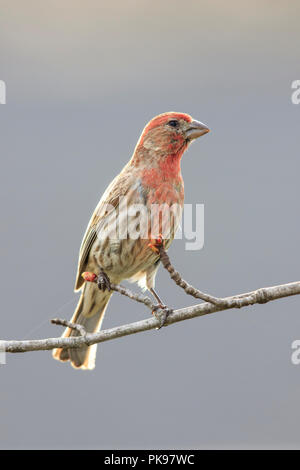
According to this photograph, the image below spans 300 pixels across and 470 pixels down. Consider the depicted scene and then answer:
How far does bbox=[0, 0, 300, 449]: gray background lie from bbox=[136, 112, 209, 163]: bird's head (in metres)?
1.87

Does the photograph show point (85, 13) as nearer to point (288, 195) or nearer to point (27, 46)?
point (27, 46)

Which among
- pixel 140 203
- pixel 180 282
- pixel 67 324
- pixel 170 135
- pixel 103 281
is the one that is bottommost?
pixel 67 324

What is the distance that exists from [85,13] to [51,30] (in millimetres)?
1014

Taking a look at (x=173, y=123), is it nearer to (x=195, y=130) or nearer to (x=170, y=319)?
(x=195, y=130)

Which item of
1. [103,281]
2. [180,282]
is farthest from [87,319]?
[180,282]

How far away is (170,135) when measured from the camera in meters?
4.25

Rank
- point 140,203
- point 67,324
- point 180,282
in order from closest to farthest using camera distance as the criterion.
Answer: point 180,282 < point 67,324 < point 140,203

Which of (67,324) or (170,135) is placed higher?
(170,135)

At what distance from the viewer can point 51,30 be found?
46.2ft

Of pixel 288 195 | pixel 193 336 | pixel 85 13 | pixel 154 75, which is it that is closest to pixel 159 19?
pixel 85 13

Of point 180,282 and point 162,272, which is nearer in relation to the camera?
point 180,282

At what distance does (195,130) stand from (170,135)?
154 mm

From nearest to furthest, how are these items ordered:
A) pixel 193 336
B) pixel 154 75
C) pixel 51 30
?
1. pixel 193 336
2. pixel 154 75
3. pixel 51 30

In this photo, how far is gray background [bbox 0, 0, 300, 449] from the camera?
7.67 metres
